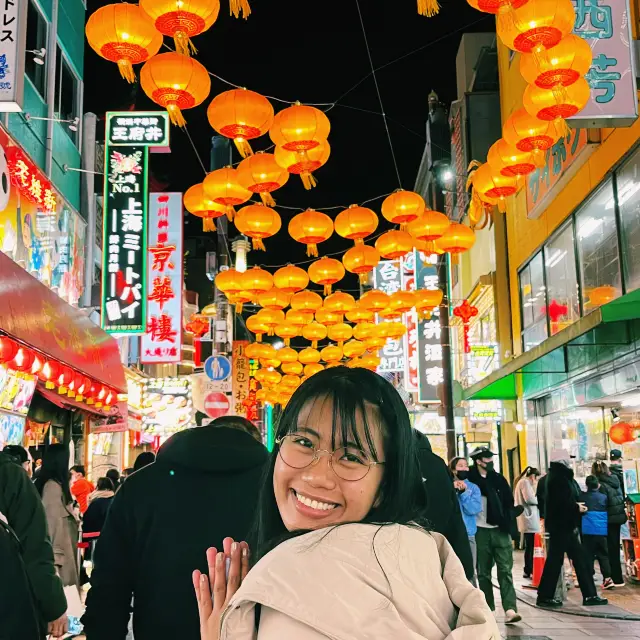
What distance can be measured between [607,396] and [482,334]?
11179mm

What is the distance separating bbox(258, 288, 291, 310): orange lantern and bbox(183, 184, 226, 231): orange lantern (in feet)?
14.3

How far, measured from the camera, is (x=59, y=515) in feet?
34.0

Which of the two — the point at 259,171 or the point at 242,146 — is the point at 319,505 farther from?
the point at 259,171

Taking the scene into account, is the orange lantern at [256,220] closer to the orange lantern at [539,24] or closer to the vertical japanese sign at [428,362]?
the orange lantern at [539,24]

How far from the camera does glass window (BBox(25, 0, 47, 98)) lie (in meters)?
15.4

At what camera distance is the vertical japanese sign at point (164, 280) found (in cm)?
2062

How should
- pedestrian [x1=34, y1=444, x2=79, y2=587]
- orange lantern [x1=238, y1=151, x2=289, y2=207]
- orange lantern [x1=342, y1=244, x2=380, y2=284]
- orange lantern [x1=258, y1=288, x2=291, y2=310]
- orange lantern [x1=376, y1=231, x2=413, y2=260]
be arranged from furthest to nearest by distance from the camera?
orange lantern [x1=258, y1=288, x2=291, y2=310], orange lantern [x1=342, y1=244, x2=380, y2=284], orange lantern [x1=376, y1=231, x2=413, y2=260], orange lantern [x1=238, y1=151, x2=289, y2=207], pedestrian [x1=34, y1=444, x2=79, y2=587]

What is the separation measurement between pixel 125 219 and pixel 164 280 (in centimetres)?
391

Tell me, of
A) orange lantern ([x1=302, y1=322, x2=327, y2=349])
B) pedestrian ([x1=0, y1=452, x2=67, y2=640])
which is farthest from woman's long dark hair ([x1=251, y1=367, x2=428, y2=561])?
orange lantern ([x1=302, y1=322, x2=327, y2=349])

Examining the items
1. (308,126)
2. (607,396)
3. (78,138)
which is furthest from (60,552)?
(78,138)

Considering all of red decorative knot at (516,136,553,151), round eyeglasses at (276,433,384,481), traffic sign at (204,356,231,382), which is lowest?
round eyeglasses at (276,433,384,481)

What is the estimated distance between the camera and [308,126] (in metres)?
10.1

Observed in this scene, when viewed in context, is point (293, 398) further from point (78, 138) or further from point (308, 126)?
point (78, 138)

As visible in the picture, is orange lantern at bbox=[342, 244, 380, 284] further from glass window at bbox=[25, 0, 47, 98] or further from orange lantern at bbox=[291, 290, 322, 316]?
glass window at bbox=[25, 0, 47, 98]
